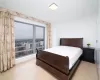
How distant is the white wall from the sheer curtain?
320cm

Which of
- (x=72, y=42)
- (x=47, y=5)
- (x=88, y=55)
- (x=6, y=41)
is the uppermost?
(x=47, y=5)

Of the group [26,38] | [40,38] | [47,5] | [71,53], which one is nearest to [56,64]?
[71,53]

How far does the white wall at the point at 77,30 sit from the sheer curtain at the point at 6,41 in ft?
10.5

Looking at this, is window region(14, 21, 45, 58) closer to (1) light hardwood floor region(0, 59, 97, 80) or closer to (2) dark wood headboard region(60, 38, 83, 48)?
(1) light hardwood floor region(0, 59, 97, 80)

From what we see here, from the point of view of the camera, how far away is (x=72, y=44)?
4.22m

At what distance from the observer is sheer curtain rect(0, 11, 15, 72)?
99.9 inches

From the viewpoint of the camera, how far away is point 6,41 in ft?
8.75

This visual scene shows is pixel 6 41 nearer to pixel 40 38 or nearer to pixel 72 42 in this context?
pixel 40 38

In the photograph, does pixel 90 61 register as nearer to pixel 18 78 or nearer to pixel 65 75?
pixel 65 75

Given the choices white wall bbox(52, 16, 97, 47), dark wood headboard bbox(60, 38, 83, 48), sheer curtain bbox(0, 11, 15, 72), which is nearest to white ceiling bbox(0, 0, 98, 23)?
sheer curtain bbox(0, 11, 15, 72)

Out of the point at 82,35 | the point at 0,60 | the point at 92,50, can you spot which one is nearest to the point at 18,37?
the point at 0,60

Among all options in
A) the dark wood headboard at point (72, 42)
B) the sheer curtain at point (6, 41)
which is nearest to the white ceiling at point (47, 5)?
the sheer curtain at point (6, 41)

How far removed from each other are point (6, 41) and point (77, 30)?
3826 mm

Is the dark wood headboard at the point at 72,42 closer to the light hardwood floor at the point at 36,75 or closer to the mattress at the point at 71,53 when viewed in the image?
the mattress at the point at 71,53
